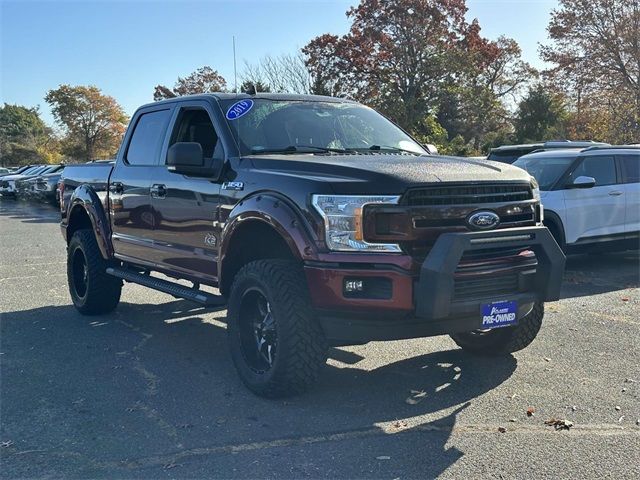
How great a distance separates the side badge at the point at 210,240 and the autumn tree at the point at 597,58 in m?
22.4

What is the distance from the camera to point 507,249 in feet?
13.7

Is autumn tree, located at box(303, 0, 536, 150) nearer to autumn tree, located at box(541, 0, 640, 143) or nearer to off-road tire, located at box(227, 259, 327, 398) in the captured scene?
autumn tree, located at box(541, 0, 640, 143)

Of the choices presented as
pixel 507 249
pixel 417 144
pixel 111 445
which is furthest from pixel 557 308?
pixel 111 445

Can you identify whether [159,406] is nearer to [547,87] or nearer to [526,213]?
[526,213]

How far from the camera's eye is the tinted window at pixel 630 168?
9.66 m

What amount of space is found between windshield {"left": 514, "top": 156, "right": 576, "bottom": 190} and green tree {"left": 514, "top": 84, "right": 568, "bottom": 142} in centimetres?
2410

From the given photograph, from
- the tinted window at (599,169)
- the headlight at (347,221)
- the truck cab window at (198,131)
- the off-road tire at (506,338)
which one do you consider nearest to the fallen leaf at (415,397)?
the off-road tire at (506,338)

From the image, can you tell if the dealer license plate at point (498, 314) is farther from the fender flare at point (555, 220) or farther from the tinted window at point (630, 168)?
the tinted window at point (630, 168)

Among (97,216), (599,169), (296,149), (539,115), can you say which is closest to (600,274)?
(599,169)

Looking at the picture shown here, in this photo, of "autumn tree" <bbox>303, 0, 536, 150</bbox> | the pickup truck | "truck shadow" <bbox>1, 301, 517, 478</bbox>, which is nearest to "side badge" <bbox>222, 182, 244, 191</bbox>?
the pickup truck

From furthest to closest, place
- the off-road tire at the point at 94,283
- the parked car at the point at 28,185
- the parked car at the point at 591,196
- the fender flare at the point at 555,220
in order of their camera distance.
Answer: the parked car at the point at 28,185 → the parked car at the point at 591,196 → the fender flare at the point at 555,220 → the off-road tire at the point at 94,283

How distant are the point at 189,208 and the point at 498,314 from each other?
2555 millimetres

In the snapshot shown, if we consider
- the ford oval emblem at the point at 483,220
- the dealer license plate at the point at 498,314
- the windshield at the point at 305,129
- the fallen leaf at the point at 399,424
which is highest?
the windshield at the point at 305,129

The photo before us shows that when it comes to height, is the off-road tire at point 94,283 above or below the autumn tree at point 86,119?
below
